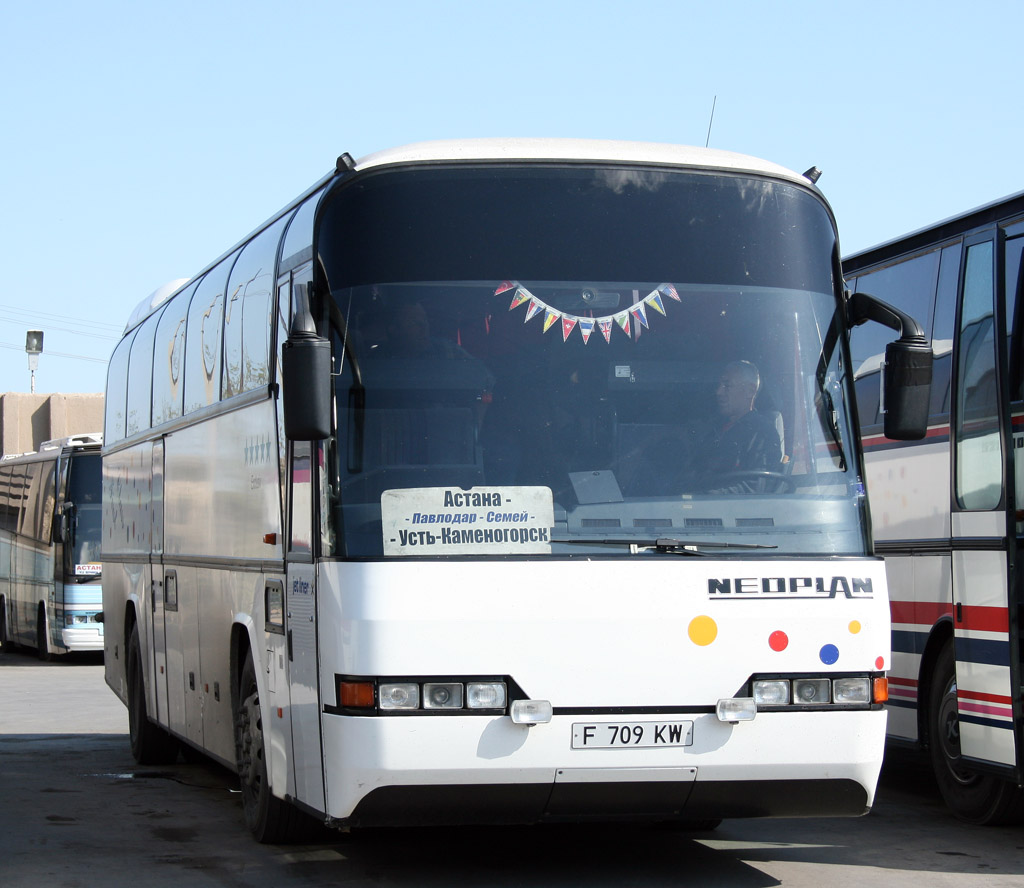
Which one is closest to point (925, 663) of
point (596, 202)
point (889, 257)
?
point (889, 257)

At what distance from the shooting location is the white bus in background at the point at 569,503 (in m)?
6.28

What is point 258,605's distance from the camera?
7.98 metres

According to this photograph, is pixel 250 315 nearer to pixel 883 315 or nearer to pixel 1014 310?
pixel 883 315

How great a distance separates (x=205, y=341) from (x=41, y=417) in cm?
4295

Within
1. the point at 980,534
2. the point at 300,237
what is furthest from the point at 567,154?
the point at 980,534

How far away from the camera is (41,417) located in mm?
50906

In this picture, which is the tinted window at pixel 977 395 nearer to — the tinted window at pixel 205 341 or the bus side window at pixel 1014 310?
the bus side window at pixel 1014 310

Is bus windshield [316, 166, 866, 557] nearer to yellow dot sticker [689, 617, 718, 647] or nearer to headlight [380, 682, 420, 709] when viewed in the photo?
yellow dot sticker [689, 617, 718, 647]

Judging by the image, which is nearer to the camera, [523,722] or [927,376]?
[523,722]

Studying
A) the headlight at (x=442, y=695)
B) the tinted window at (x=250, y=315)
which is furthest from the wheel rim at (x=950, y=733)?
the tinted window at (x=250, y=315)

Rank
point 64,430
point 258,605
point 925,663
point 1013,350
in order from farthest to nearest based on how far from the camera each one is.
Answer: point 64,430, point 925,663, point 1013,350, point 258,605

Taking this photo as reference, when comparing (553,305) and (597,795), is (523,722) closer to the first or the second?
(597,795)

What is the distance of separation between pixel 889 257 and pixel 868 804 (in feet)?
16.1

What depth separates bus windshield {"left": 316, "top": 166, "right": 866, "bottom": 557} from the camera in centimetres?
643
